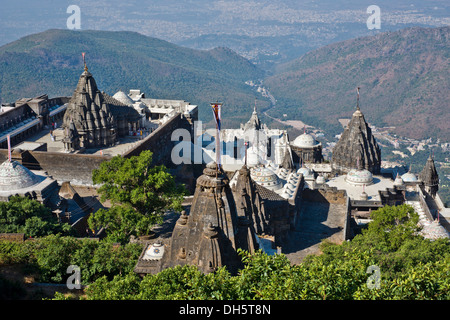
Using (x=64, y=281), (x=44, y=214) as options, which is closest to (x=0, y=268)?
(x=64, y=281)

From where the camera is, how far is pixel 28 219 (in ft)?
131

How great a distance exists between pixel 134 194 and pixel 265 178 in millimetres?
12981

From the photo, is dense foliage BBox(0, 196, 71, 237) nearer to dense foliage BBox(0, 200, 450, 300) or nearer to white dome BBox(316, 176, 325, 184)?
dense foliage BBox(0, 200, 450, 300)

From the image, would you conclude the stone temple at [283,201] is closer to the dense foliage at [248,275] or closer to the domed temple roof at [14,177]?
the dense foliage at [248,275]

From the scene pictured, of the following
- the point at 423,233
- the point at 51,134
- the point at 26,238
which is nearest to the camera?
the point at 26,238

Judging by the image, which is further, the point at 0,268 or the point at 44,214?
the point at 44,214

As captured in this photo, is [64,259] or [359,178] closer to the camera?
[64,259]

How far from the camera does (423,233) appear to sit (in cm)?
4653

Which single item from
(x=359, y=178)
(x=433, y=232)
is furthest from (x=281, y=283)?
(x=359, y=178)

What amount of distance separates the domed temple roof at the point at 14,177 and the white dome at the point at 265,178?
18.2m

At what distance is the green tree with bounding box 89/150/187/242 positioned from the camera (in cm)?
4241

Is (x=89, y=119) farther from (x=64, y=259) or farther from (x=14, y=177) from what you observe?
(x=64, y=259)
